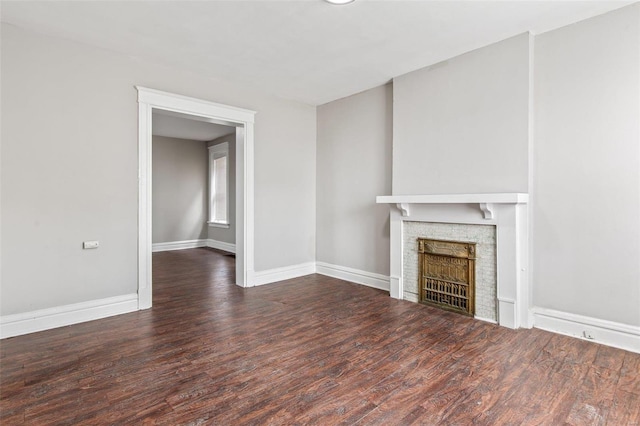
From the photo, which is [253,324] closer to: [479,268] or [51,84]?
[479,268]

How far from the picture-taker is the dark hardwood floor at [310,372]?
183 cm

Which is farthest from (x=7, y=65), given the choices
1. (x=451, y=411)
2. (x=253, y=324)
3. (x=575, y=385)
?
(x=575, y=385)

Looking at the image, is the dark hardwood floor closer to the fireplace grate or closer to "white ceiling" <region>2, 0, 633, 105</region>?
the fireplace grate

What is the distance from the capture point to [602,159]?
2766mm

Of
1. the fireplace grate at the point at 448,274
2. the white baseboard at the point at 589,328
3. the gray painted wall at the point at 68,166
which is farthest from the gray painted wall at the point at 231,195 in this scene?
the white baseboard at the point at 589,328

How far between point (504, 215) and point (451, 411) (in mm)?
1971

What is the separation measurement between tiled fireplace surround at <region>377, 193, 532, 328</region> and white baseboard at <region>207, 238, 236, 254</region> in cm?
483

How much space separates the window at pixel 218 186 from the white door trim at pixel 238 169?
3.57 m

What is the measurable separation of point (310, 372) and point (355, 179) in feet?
10.1

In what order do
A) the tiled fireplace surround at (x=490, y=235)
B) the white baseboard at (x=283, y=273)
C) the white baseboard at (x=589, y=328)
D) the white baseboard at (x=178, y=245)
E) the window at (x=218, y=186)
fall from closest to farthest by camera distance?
the white baseboard at (x=589, y=328), the tiled fireplace surround at (x=490, y=235), the white baseboard at (x=283, y=273), the white baseboard at (x=178, y=245), the window at (x=218, y=186)

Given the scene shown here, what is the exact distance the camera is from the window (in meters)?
8.11

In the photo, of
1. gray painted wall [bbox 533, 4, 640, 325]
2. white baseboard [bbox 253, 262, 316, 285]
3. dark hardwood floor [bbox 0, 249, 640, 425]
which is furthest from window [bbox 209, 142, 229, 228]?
gray painted wall [bbox 533, 4, 640, 325]

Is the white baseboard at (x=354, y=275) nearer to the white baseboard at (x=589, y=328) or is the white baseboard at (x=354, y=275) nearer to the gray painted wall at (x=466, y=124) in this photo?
the gray painted wall at (x=466, y=124)

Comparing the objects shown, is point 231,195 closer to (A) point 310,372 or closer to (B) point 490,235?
(B) point 490,235
